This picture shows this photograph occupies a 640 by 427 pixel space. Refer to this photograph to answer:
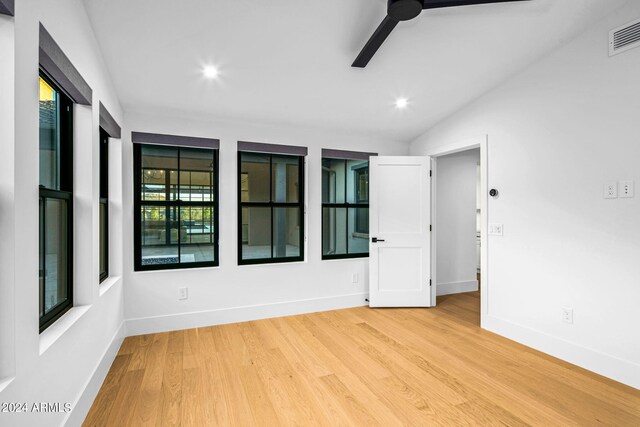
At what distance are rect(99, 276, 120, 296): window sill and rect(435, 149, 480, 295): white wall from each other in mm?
3970

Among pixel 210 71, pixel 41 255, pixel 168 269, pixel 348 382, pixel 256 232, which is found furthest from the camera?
pixel 256 232

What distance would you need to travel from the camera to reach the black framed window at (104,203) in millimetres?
2674

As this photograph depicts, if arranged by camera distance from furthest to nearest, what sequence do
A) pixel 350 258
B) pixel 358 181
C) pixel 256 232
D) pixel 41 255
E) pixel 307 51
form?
pixel 358 181 → pixel 350 258 → pixel 256 232 → pixel 307 51 → pixel 41 255

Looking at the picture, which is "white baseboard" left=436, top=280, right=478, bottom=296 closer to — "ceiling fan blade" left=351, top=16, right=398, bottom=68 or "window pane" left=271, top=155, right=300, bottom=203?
"window pane" left=271, top=155, right=300, bottom=203

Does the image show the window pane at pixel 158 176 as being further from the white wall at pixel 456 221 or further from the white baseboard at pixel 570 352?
the white baseboard at pixel 570 352

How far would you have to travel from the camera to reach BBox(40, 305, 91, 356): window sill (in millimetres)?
1404

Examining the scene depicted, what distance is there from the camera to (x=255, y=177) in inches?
158

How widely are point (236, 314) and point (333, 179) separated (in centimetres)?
210

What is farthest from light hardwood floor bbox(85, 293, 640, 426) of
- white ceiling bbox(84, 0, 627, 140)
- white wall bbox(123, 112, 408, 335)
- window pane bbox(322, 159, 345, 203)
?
white ceiling bbox(84, 0, 627, 140)

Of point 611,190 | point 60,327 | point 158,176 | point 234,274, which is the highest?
point 158,176

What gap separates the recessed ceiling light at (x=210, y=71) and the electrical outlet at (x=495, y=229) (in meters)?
3.10

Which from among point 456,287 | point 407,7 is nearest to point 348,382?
point 407,7

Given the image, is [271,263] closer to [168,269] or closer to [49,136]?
[168,269]

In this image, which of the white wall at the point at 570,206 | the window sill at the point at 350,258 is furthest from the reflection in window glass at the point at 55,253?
the white wall at the point at 570,206
